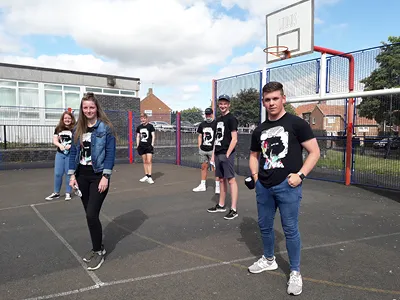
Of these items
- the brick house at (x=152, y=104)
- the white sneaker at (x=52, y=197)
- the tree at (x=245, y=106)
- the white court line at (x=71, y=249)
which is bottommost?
the white court line at (x=71, y=249)

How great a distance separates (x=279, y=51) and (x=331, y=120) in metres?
2.50

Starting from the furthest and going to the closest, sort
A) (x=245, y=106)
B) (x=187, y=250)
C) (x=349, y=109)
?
(x=245, y=106)
(x=349, y=109)
(x=187, y=250)

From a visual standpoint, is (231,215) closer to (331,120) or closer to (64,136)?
(64,136)

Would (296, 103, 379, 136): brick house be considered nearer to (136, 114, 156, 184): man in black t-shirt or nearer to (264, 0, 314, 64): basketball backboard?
(264, 0, 314, 64): basketball backboard

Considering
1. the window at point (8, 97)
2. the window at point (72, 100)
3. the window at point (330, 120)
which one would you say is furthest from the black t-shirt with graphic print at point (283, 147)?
the window at point (72, 100)

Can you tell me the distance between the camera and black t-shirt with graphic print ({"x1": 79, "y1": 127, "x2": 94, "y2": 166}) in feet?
11.3

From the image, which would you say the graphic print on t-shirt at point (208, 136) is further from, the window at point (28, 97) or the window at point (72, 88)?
the window at point (72, 88)

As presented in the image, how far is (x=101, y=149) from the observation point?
11.2 feet

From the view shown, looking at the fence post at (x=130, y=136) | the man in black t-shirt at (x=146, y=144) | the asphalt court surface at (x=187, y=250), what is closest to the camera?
the asphalt court surface at (x=187, y=250)

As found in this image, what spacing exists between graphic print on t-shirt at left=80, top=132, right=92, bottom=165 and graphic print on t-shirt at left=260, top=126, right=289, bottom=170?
6.27ft

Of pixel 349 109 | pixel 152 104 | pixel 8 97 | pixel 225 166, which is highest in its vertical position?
pixel 152 104

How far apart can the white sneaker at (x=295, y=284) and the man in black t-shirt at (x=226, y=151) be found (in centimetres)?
226

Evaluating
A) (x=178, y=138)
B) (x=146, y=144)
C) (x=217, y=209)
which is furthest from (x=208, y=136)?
(x=178, y=138)

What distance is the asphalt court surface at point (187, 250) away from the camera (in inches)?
114
